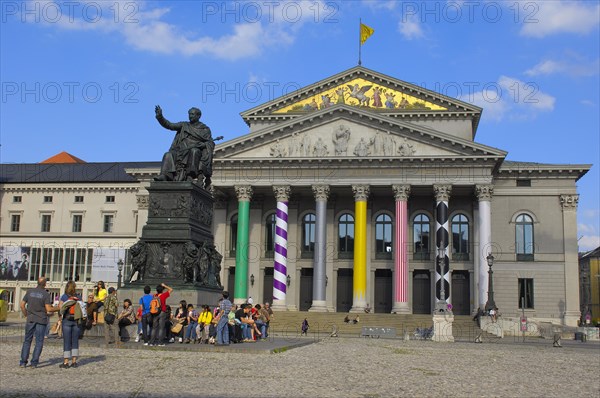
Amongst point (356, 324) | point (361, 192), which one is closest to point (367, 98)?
point (361, 192)

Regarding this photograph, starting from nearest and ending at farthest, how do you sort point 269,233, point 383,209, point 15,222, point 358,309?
point 358,309 → point 383,209 → point 269,233 → point 15,222

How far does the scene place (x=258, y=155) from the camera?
5253cm

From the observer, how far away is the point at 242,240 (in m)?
53.1

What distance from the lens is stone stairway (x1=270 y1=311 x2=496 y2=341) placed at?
44.4m

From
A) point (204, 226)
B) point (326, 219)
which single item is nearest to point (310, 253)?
point (326, 219)

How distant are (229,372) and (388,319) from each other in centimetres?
3531

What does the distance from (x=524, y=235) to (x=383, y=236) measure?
10.8 meters

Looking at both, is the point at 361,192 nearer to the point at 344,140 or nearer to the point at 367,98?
the point at 344,140

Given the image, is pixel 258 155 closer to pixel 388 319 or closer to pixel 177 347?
pixel 388 319

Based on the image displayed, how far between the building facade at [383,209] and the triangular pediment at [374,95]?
0.30ft

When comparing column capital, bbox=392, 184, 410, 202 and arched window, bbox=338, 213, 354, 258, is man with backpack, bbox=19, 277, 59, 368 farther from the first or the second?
arched window, bbox=338, 213, 354, 258

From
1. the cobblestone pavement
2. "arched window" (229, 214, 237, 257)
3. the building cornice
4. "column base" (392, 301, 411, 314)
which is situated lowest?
the cobblestone pavement

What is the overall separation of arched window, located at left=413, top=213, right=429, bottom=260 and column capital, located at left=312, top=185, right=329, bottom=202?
8.19m

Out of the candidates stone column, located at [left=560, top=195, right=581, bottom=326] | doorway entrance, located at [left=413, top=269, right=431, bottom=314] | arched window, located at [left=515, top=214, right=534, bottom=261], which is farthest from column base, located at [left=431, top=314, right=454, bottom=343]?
arched window, located at [left=515, top=214, right=534, bottom=261]
